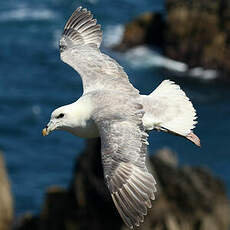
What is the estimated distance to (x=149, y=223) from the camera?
→ 2459cm

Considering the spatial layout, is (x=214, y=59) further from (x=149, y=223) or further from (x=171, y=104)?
(x=171, y=104)

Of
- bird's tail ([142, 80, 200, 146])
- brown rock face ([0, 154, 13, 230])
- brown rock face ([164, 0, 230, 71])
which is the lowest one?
brown rock face ([164, 0, 230, 71])

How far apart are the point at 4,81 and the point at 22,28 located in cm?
1073

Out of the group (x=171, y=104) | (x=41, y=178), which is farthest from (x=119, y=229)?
(x=41, y=178)

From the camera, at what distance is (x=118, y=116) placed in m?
11.5

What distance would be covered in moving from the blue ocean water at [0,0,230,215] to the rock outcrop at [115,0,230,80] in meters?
2.15

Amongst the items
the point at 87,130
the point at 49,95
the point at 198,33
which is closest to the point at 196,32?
the point at 198,33

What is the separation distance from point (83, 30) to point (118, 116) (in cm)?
399

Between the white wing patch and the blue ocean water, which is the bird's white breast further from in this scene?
the blue ocean water

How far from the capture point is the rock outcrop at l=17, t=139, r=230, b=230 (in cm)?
2584

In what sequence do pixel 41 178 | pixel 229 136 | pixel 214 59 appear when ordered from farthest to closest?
pixel 214 59
pixel 229 136
pixel 41 178

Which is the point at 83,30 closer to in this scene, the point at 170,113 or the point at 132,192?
the point at 170,113

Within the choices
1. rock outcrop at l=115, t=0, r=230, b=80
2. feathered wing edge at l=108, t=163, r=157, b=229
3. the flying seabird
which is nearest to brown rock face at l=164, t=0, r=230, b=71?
rock outcrop at l=115, t=0, r=230, b=80

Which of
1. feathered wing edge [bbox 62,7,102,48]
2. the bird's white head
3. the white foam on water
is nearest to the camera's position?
the bird's white head
